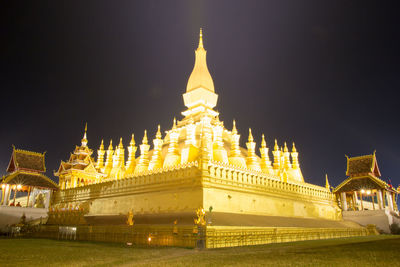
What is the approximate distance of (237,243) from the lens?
14750 millimetres

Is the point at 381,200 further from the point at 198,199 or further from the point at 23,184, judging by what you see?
the point at 23,184

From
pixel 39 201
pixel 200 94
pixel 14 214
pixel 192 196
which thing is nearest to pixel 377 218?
pixel 192 196

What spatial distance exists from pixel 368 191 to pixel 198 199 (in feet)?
78.8

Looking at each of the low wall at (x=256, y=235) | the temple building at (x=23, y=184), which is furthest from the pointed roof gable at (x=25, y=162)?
the low wall at (x=256, y=235)

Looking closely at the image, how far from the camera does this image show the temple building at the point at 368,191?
29.8 meters

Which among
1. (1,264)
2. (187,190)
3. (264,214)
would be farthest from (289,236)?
(1,264)

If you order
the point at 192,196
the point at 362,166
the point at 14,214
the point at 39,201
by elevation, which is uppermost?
the point at 362,166

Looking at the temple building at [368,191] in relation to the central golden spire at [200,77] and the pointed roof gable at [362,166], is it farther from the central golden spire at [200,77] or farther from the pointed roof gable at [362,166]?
the central golden spire at [200,77]

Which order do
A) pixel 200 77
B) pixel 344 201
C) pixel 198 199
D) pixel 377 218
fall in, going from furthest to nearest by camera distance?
pixel 200 77 → pixel 344 201 → pixel 377 218 → pixel 198 199

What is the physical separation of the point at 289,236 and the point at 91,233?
1232 cm

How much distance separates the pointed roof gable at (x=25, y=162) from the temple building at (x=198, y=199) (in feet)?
8.57

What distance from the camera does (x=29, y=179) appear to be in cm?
3303

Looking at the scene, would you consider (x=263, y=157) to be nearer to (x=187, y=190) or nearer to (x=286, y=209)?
(x=286, y=209)

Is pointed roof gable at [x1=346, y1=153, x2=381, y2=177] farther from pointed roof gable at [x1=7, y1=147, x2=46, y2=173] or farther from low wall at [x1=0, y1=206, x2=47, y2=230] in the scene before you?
pointed roof gable at [x1=7, y1=147, x2=46, y2=173]
